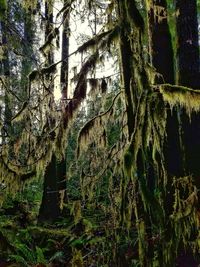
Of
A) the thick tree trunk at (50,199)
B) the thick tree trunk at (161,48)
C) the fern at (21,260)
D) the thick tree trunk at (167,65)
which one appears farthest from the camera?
the thick tree trunk at (50,199)

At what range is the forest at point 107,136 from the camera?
4156 millimetres

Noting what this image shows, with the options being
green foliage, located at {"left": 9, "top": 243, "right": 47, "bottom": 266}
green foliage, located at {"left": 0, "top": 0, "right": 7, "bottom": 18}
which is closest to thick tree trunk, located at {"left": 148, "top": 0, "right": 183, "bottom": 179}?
green foliage, located at {"left": 9, "top": 243, "right": 47, "bottom": 266}

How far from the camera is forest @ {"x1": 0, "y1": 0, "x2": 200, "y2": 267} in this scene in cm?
416

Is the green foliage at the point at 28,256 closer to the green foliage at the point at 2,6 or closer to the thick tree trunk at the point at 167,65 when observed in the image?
the thick tree trunk at the point at 167,65

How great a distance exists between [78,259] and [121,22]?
4.65 metres

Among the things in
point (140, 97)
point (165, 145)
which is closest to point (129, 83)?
point (140, 97)

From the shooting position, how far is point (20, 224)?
1115 cm

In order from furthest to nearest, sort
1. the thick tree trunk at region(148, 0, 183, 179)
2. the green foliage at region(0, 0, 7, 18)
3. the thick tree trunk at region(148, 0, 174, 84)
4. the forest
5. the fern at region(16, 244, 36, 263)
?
the fern at region(16, 244, 36, 263) → the thick tree trunk at region(148, 0, 174, 84) → the thick tree trunk at region(148, 0, 183, 179) → the forest → the green foliage at region(0, 0, 7, 18)

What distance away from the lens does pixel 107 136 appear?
6.44m

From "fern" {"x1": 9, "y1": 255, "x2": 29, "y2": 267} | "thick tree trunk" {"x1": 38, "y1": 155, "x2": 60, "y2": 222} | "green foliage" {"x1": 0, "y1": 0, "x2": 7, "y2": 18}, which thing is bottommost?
"fern" {"x1": 9, "y1": 255, "x2": 29, "y2": 267}

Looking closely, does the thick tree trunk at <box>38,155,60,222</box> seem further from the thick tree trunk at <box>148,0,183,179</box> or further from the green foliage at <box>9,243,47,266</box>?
the thick tree trunk at <box>148,0,183,179</box>

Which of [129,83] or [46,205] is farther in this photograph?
[46,205]

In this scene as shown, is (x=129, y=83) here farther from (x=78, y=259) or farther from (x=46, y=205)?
(x=46, y=205)

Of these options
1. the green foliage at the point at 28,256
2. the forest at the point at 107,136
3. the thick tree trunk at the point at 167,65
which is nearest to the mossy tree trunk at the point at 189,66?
the forest at the point at 107,136
